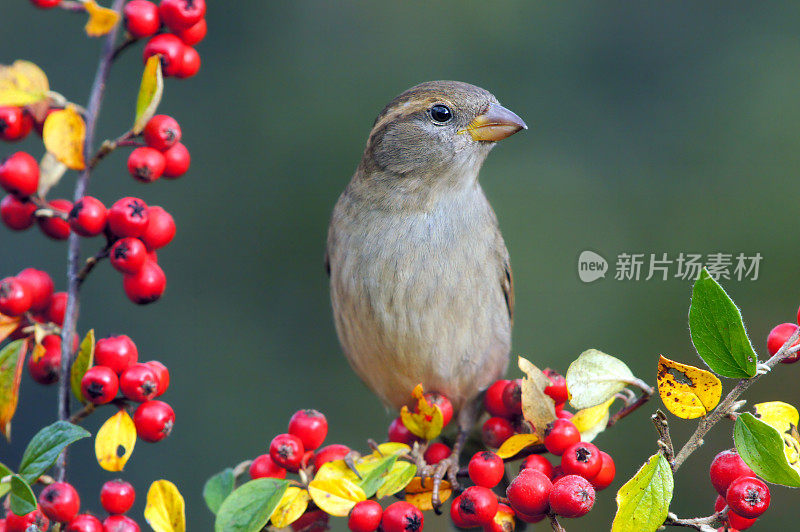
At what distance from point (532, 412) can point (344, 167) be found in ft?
11.3

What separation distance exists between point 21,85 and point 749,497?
5.64ft

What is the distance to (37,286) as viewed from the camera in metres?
2.03

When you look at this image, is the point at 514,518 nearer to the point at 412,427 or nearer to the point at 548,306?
the point at 412,427

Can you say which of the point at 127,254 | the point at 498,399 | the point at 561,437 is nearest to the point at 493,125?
the point at 498,399

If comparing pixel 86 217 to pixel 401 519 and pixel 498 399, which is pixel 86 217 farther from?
pixel 498 399

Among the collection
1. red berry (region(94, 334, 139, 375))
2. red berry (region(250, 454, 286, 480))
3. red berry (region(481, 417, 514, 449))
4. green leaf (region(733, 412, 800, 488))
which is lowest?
red berry (region(250, 454, 286, 480))

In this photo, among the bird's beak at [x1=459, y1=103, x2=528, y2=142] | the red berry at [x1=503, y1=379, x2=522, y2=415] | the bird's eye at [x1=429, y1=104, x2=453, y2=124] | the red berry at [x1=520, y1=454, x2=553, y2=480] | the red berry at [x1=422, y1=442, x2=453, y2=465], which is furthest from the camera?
the bird's eye at [x1=429, y1=104, x2=453, y2=124]

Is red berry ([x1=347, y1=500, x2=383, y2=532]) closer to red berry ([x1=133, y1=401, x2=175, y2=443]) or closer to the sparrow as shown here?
red berry ([x1=133, y1=401, x2=175, y2=443])

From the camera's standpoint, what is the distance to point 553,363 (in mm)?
4910

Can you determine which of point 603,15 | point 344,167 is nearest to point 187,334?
point 344,167

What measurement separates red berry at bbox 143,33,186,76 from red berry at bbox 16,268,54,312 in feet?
1.76

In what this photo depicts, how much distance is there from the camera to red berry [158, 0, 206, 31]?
2064 mm

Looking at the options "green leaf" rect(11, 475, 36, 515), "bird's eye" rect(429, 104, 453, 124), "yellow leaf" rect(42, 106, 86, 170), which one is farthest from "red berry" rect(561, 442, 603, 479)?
"bird's eye" rect(429, 104, 453, 124)

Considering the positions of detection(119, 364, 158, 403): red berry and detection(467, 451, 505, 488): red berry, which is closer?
detection(119, 364, 158, 403): red berry
